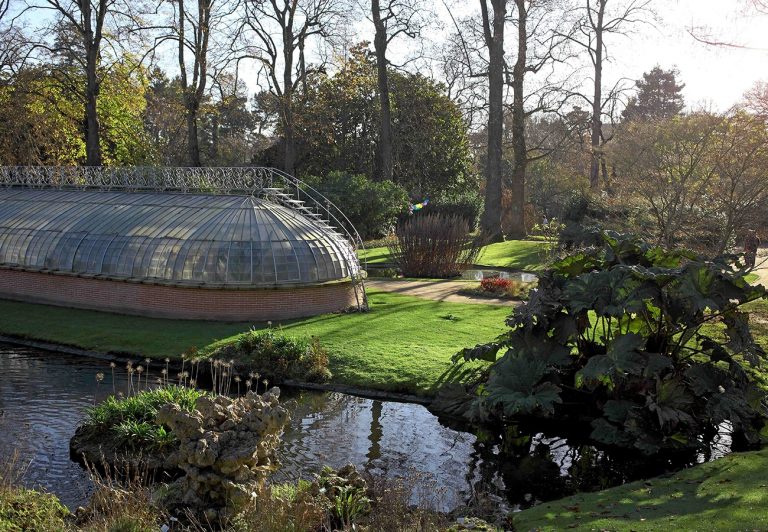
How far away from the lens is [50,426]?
1196 centimetres

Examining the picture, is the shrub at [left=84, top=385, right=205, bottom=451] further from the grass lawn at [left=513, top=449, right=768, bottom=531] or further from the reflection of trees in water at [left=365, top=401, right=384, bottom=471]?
the grass lawn at [left=513, top=449, right=768, bottom=531]

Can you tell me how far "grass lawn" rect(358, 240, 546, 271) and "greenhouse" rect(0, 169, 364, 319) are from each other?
25.4 ft

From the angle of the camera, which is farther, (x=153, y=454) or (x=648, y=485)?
(x=153, y=454)

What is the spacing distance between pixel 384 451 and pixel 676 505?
432cm

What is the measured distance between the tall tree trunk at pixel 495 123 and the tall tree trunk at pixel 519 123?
6.24ft

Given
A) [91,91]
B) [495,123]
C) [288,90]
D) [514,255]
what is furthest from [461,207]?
[91,91]

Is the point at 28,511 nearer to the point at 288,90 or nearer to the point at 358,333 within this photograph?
the point at 358,333

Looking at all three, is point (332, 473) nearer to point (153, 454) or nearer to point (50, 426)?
point (153, 454)

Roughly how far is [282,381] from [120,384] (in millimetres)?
3109

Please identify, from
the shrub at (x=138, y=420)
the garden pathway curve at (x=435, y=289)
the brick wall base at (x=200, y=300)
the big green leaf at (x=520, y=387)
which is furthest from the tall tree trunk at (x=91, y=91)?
the big green leaf at (x=520, y=387)

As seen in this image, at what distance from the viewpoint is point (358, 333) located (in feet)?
57.2

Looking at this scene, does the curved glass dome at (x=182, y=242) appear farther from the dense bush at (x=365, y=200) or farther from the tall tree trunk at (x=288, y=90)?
the tall tree trunk at (x=288, y=90)

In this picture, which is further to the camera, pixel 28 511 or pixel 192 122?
pixel 192 122

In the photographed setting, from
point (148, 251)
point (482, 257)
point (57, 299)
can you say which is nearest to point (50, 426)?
point (148, 251)
